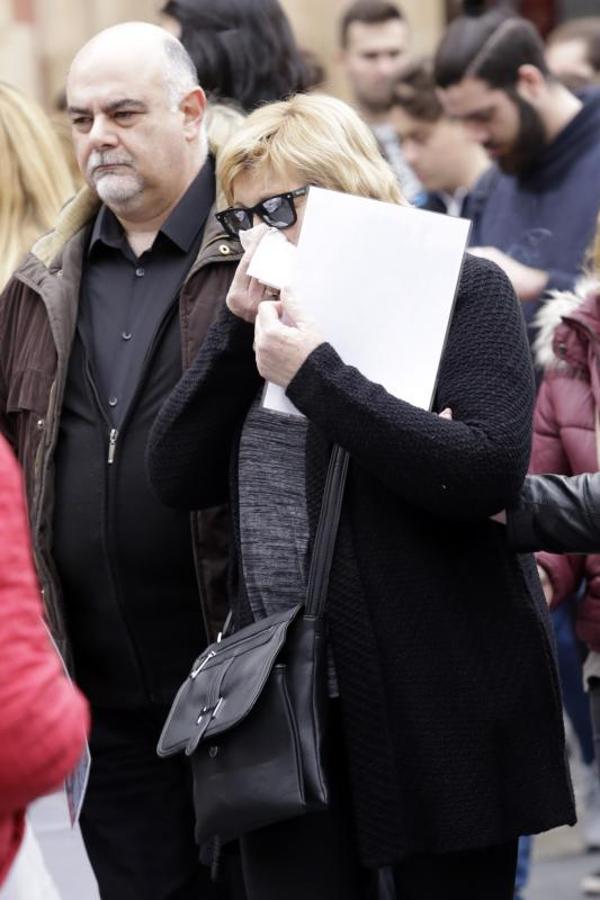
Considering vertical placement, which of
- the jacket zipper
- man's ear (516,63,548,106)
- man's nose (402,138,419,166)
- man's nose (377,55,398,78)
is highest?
man's ear (516,63,548,106)

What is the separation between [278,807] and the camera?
3.22m

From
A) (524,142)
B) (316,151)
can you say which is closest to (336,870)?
(316,151)

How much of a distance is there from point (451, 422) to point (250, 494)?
43 centimetres

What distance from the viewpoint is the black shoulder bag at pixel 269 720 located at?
10.6 feet

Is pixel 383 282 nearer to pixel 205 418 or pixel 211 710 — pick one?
pixel 205 418

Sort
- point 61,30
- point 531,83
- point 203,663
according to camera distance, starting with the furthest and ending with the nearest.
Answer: point 61,30 → point 531,83 → point 203,663

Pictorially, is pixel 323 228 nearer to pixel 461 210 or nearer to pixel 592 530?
pixel 592 530

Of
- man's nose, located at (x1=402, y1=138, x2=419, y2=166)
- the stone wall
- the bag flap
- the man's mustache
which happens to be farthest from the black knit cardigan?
the stone wall

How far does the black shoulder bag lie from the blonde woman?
1.5 inches

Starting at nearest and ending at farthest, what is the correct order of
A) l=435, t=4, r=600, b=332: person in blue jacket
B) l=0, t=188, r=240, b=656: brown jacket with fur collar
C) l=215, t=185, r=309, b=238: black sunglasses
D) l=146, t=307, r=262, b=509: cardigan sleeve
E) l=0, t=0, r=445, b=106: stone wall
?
l=215, t=185, r=309, b=238: black sunglasses
l=146, t=307, r=262, b=509: cardigan sleeve
l=0, t=188, r=240, b=656: brown jacket with fur collar
l=435, t=4, r=600, b=332: person in blue jacket
l=0, t=0, r=445, b=106: stone wall

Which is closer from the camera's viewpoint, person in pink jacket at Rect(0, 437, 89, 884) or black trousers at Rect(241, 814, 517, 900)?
person in pink jacket at Rect(0, 437, 89, 884)

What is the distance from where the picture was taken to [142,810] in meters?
4.16

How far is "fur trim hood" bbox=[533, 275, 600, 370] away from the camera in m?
4.07

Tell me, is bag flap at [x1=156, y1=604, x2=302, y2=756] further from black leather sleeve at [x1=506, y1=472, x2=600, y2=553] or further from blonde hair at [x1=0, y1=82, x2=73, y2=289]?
blonde hair at [x1=0, y1=82, x2=73, y2=289]
